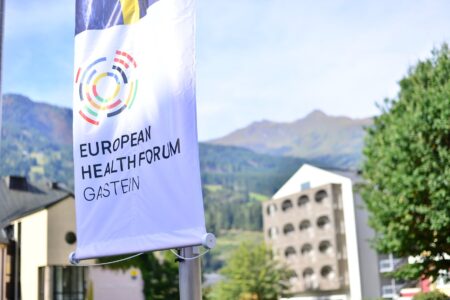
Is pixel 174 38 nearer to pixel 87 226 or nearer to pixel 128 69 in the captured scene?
pixel 128 69

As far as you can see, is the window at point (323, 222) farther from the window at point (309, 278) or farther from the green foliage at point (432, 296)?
the green foliage at point (432, 296)

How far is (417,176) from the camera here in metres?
24.5

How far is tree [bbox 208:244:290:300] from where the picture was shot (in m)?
74.0

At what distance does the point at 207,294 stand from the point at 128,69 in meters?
78.4

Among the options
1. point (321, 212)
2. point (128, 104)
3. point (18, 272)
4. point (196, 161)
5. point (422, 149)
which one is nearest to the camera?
point (196, 161)

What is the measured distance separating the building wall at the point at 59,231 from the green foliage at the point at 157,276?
10.5 metres

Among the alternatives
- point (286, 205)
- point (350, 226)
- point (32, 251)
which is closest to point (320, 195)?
point (350, 226)

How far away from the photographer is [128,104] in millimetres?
6828

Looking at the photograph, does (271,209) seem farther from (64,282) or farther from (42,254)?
(42,254)

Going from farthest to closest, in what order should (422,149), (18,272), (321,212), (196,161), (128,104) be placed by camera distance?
(321,212)
(18,272)
(422,149)
(128,104)
(196,161)

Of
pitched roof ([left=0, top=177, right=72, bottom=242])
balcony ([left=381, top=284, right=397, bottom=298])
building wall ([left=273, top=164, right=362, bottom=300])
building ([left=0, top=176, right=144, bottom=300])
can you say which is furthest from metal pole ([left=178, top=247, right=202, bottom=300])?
balcony ([left=381, top=284, right=397, bottom=298])

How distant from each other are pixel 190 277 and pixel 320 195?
74.3 metres

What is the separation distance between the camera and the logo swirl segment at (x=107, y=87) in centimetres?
688

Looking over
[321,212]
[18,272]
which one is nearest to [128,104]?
[18,272]
